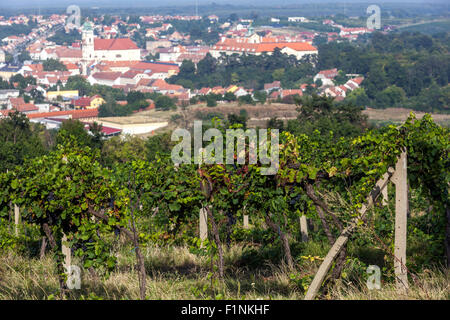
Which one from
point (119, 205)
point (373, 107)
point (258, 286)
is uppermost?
point (119, 205)

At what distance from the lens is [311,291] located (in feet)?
10.6

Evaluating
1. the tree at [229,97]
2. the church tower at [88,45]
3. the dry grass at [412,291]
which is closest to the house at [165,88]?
the tree at [229,97]

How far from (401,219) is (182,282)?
4.53ft

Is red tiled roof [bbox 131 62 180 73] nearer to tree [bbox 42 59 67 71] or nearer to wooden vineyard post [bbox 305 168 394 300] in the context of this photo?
tree [bbox 42 59 67 71]

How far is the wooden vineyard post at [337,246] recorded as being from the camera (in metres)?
3.25

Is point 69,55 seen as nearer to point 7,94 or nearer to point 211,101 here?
point 7,94

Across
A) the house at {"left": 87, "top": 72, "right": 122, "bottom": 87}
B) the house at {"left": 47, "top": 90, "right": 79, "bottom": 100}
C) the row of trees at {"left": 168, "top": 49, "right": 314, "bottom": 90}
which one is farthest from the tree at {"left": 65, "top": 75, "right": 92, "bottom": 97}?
the row of trees at {"left": 168, "top": 49, "right": 314, "bottom": 90}

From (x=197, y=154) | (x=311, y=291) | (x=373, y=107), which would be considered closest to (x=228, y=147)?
(x=197, y=154)

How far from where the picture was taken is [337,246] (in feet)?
10.9

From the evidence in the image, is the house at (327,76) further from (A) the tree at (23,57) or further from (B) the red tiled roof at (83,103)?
(A) the tree at (23,57)

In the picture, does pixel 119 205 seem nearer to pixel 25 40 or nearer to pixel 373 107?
pixel 373 107

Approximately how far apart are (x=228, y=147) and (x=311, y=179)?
560 mm

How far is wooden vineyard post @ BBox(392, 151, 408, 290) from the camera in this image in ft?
11.4

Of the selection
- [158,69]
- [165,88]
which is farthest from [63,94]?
[158,69]
